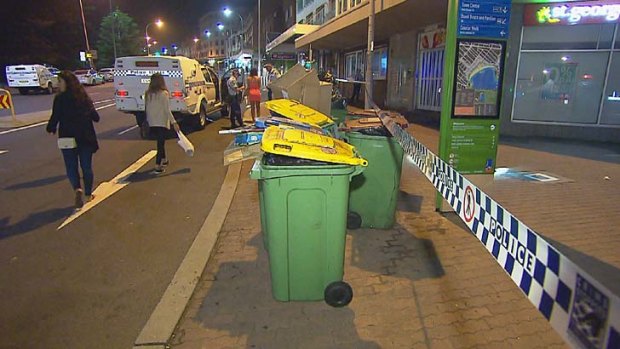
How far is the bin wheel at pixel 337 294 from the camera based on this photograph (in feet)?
10.4

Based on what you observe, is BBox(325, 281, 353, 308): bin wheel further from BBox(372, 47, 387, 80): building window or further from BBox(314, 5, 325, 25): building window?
BBox(314, 5, 325, 25): building window

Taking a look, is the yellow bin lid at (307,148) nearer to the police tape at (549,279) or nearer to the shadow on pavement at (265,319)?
the police tape at (549,279)

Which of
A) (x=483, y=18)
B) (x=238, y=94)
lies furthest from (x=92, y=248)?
(x=238, y=94)

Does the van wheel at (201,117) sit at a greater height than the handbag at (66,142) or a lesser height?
lesser

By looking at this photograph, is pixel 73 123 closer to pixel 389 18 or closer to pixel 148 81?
pixel 148 81

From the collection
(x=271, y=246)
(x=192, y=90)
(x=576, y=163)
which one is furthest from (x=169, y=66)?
(x=576, y=163)

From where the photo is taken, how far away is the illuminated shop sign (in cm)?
960

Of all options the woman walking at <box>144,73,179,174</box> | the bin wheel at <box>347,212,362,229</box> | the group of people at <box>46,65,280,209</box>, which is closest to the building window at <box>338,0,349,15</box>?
the woman walking at <box>144,73,179,174</box>

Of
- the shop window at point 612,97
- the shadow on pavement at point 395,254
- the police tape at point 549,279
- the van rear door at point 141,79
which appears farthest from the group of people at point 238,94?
the police tape at point 549,279

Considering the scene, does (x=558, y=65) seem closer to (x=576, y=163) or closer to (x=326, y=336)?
(x=576, y=163)

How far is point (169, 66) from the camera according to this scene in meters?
11.1

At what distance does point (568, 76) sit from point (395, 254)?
985 centimetres

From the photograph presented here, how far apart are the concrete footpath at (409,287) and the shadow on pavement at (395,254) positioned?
11 mm

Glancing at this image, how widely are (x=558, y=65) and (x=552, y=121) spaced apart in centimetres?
153
